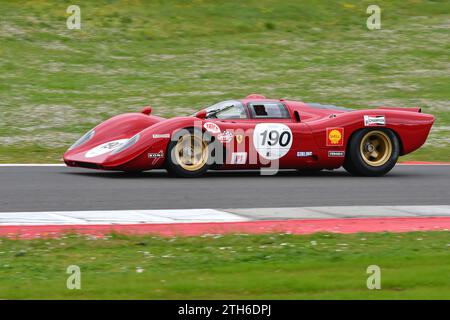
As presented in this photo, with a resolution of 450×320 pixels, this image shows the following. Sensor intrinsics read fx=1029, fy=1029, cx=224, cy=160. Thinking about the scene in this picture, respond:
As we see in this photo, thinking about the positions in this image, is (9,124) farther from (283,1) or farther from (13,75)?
(283,1)

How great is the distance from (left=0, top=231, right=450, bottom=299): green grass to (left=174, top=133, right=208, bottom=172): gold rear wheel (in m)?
4.35

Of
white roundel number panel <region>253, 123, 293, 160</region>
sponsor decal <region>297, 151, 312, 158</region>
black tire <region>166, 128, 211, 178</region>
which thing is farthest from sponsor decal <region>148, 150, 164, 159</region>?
sponsor decal <region>297, 151, 312, 158</region>

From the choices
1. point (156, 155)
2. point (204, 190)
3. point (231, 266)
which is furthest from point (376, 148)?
point (231, 266)

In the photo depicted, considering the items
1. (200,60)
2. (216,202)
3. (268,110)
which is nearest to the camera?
(216,202)

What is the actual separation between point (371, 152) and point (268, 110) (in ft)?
5.47

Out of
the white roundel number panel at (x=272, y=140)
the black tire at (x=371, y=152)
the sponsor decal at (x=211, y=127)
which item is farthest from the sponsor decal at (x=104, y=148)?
the black tire at (x=371, y=152)

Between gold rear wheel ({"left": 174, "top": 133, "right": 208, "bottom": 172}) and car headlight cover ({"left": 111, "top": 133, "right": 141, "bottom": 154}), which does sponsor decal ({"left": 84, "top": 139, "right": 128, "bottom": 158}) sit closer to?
car headlight cover ({"left": 111, "top": 133, "right": 141, "bottom": 154})

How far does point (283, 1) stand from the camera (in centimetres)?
3241

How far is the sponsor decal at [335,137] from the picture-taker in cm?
1462

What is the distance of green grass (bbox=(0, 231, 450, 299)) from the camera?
23.6ft

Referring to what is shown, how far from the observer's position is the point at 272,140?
1427 centimetres

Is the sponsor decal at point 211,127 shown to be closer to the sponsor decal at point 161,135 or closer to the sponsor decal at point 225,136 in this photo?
the sponsor decal at point 225,136

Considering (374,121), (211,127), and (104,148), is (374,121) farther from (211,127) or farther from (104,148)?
(104,148)
